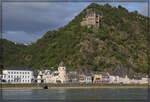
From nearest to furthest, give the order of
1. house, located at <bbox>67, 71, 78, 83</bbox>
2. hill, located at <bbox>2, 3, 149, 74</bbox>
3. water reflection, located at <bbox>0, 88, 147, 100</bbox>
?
water reflection, located at <bbox>0, 88, 147, 100</bbox>, house, located at <bbox>67, 71, 78, 83</bbox>, hill, located at <bbox>2, 3, 149, 74</bbox>

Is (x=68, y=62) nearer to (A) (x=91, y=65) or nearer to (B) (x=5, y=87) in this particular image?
(A) (x=91, y=65)

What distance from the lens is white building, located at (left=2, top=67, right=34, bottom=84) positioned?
123 meters

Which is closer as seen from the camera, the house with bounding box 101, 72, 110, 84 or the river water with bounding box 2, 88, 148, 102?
the river water with bounding box 2, 88, 148, 102

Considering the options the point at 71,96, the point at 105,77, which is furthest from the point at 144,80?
the point at 71,96

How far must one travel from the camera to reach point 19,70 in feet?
409

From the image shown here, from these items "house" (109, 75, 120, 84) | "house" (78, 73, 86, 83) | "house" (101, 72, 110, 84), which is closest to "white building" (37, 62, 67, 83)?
"house" (78, 73, 86, 83)

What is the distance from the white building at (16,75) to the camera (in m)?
123

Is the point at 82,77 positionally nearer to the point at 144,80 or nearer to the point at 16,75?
the point at 16,75

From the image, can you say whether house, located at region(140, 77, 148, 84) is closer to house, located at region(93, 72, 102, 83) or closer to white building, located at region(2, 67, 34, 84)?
house, located at region(93, 72, 102, 83)

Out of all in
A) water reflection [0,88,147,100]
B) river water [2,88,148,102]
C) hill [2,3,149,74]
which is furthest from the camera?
hill [2,3,149,74]

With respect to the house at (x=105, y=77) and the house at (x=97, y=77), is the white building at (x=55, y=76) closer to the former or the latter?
the house at (x=97, y=77)

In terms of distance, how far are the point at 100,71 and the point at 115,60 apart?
12490 mm

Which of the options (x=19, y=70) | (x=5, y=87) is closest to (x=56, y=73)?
(x=19, y=70)

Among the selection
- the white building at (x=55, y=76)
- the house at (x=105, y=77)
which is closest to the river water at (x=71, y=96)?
the white building at (x=55, y=76)
